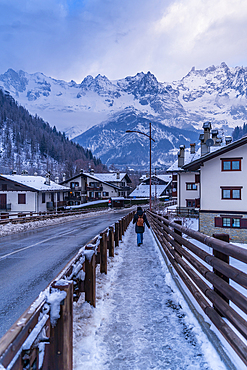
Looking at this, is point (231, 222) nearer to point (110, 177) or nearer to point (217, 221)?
point (217, 221)

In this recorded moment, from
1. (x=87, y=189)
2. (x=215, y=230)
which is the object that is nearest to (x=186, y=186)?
(x=215, y=230)

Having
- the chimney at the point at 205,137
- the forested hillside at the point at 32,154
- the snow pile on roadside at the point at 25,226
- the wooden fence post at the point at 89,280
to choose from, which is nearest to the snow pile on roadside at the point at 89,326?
the wooden fence post at the point at 89,280

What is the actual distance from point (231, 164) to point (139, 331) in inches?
1040

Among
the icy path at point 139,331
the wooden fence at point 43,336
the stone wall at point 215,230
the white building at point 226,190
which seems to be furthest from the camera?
the white building at point 226,190

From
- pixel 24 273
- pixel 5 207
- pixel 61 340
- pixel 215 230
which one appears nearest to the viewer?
pixel 61 340

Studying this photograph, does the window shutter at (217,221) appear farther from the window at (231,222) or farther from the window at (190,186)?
the window at (190,186)

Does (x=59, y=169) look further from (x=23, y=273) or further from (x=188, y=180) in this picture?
(x=23, y=273)

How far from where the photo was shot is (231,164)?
2792 cm

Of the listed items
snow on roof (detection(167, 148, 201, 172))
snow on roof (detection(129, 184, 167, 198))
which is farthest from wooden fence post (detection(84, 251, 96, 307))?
snow on roof (detection(129, 184, 167, 198))

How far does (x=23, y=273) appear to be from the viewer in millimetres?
8000

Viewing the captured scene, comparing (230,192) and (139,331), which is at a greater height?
(230,192)

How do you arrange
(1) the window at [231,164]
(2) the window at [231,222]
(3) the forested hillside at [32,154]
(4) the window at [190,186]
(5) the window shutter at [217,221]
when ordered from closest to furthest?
(2) the window at [231,222] < (1) the window at [231,164] < (5) the window shutter at [217,221] < (4) the window at [190,186] < (3) the forested hillside at [32,154]

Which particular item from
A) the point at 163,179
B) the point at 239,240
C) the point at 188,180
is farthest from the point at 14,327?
the point at 163,179

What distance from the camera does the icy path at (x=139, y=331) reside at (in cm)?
345
